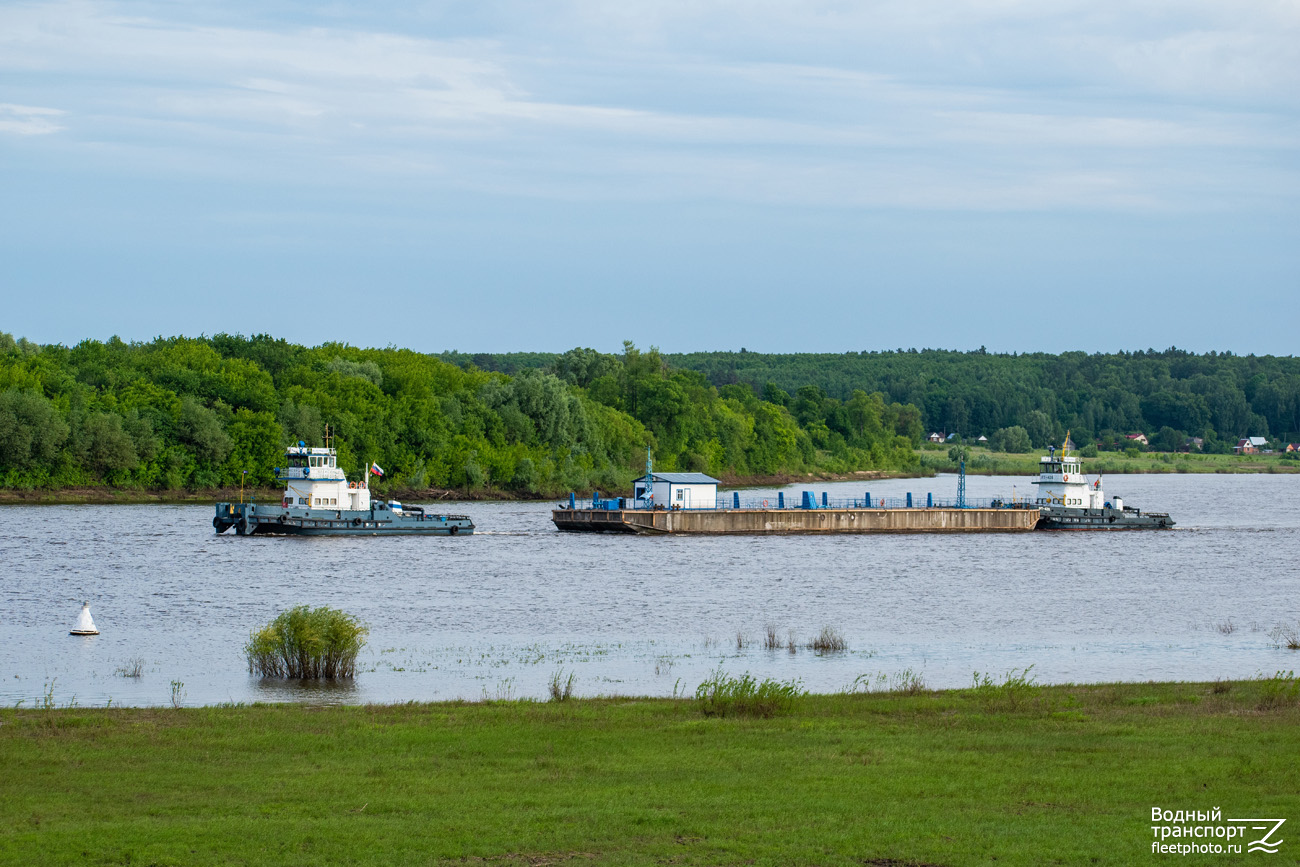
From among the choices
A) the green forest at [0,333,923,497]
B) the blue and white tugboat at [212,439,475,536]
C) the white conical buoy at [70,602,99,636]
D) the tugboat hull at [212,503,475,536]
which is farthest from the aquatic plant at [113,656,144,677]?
the green forest at [0,333,923,497]

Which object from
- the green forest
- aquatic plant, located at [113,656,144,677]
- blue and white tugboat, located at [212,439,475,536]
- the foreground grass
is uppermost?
the green forest

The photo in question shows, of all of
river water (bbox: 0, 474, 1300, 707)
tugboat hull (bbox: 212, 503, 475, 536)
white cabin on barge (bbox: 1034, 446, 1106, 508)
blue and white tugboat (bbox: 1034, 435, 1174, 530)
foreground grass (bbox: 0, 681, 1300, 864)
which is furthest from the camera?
white cabin on barge (bbox: 1034, 446, 1106, 508)

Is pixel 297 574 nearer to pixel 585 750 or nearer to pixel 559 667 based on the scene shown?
pixel 559 667

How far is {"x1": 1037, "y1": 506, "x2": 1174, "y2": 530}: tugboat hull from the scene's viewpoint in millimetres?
98062

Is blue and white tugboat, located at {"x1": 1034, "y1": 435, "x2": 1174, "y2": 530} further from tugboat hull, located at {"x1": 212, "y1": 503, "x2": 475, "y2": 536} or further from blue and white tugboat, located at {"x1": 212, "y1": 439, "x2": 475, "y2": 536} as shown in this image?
tugboat hull, located at {"x1": 212, "y1": 503, "x2": 475, "y2": 536}

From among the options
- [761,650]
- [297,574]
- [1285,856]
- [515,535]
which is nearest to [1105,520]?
[515,535]

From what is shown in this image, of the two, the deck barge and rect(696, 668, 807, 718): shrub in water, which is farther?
the deck barge

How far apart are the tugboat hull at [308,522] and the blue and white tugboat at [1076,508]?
150ft

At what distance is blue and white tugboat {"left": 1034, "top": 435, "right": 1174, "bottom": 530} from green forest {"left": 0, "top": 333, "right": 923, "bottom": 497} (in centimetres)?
5197

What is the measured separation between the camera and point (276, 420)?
431ft

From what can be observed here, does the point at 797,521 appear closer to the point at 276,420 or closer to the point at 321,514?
the point at 321,514

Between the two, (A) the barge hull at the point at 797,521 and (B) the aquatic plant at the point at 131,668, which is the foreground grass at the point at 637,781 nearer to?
(B) the aquatic plant at the point at 131,668

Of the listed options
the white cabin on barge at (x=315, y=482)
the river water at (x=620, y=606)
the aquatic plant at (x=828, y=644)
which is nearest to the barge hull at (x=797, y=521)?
the river water at (x=620, y=606)

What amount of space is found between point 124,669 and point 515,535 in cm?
5749
